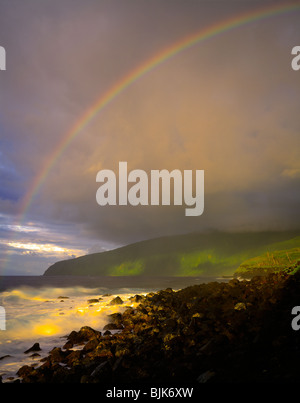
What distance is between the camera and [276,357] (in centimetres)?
885

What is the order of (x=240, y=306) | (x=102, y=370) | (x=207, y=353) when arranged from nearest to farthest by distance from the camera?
1. (x=207, y=353)
2. (x=102, y=370)
3. (x=240, y=306)

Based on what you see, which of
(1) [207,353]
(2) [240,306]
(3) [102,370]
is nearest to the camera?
(1) [207,353]

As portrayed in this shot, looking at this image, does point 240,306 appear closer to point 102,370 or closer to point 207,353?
point 207,353

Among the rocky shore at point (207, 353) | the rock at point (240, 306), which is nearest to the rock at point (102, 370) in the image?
the rocky shore at point (207, 353)

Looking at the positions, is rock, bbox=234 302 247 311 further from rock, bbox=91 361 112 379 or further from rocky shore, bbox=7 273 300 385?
rock, bbox=91 361 112 379

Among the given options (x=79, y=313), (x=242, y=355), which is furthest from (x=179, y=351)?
(x=79, y=313)

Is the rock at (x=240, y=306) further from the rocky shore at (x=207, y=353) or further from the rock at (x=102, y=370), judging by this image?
the rock at (x=102, y=370)

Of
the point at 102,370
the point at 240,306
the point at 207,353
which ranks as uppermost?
the point at 240,306

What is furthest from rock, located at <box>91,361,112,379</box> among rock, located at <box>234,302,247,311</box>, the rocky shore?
rock, located at <box>234,302,247,311</box>

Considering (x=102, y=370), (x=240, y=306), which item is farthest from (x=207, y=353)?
(x=240, y=306)

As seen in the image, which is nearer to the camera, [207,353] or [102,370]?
[207,353]
